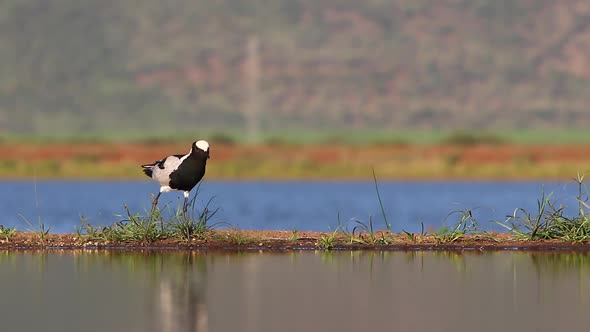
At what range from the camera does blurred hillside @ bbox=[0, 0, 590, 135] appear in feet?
297

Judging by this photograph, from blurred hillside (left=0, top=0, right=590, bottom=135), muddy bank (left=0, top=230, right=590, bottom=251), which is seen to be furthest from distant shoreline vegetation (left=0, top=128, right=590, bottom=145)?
muddy bank (left=0, top=230, right=590, bottom=251)

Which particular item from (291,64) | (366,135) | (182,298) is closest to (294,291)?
(182,298)

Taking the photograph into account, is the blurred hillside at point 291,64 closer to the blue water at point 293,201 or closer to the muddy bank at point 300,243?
the blue water at point 293,201

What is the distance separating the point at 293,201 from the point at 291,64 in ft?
190

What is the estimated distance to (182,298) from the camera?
1141cm

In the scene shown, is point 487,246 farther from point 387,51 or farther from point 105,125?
point 387,51

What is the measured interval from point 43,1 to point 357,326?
307 ft

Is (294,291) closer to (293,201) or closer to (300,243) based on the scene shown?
(300,243)

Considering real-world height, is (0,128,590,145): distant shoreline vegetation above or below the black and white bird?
above

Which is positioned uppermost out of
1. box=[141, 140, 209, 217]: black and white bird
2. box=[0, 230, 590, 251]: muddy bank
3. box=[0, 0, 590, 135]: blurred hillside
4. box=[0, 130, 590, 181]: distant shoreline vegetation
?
box=[0, 0, 590, 135]: blurred hillside

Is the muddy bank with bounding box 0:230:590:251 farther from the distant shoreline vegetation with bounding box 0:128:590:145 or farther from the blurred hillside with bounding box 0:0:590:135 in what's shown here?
the blurred hillside with bounding box 0:0:590:135

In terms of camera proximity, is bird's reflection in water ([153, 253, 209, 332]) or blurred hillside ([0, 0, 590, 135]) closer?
bird's reflection in water ([153, 253, 209, 332])

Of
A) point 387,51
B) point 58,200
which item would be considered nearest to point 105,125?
point 387,51

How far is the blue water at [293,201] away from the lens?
27625 mm
